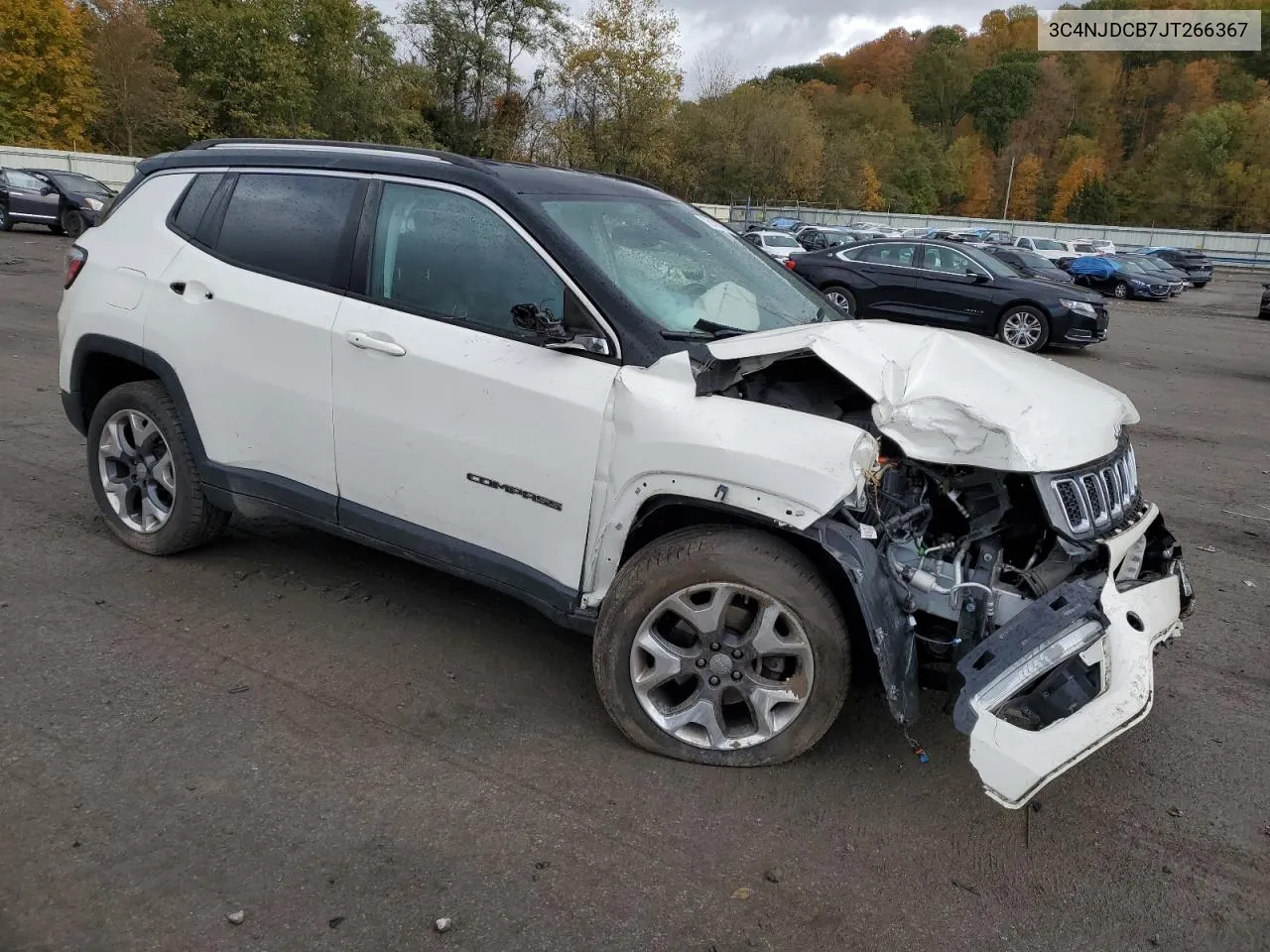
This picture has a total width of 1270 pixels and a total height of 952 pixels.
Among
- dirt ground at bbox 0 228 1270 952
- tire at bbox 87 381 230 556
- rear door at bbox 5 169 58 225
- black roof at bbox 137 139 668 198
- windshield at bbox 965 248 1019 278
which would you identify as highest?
black roof at bbox 137 139 668 198

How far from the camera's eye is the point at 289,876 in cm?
260

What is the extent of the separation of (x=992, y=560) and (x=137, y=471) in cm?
383

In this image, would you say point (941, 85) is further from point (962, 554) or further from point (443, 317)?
point (962, 554)

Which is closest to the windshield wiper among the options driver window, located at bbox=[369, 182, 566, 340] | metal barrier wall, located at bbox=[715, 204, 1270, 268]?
driver window, located at bbox=[369, 182, 566, 340]

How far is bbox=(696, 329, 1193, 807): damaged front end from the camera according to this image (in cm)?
265

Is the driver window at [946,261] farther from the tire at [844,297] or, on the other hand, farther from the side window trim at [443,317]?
the side window trim at [443,317]

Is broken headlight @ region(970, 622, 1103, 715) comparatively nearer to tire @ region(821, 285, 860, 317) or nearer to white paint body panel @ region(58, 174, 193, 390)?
white paint body panel @ region(58, 174, 193, 390)

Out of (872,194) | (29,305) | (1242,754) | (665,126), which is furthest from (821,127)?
(1242,754)

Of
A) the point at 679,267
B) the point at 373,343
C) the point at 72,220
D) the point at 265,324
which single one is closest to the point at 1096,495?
the point at 679,267

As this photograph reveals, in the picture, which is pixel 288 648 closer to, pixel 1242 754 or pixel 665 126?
pixel 1242 754

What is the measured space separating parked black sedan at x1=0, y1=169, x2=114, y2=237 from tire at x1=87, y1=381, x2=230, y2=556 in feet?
72.8

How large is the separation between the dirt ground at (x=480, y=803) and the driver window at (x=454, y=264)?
1.39 meters

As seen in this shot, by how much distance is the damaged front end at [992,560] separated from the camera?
2646 mm

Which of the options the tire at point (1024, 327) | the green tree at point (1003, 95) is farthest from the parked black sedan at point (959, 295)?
the green tree at point (1003, 95)
